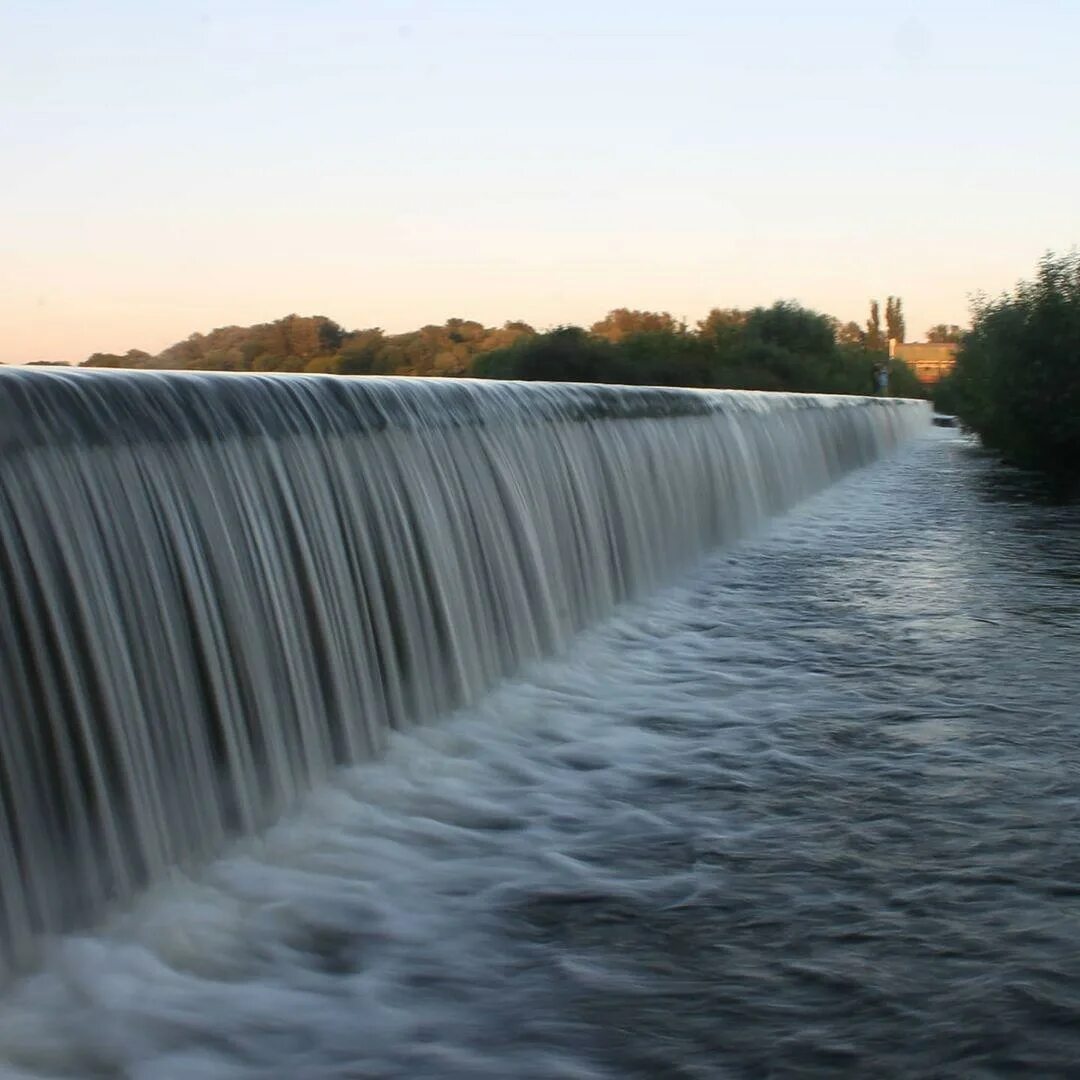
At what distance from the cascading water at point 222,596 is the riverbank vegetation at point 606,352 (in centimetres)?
5284

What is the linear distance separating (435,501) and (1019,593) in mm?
4943

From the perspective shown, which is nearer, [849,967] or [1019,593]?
[849,967]

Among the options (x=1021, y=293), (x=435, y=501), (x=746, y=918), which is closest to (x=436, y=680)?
(x=435, y=501)

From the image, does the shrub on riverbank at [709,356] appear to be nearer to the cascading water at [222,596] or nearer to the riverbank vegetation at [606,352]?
the riverbank vegetation at [606,352]

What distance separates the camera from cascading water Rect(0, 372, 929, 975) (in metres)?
3.94

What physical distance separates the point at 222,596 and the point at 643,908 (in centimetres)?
191

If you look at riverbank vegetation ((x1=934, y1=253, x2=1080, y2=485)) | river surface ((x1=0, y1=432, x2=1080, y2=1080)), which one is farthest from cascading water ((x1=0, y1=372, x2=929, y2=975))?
riverbank vegetation ((x1=934, y1=253, x2=1080, y2=485))

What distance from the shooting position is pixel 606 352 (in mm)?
79000

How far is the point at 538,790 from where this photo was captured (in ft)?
17.4

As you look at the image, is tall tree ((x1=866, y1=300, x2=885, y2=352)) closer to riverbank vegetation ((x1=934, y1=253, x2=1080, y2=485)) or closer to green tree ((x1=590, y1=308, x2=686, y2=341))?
green tree ((x1=590, y1=308, x2=686, y2=341))

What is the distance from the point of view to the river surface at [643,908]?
10.6 ft

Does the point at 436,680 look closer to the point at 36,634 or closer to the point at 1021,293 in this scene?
the point at 36,634

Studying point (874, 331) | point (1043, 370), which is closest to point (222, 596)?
point (1043, 370)

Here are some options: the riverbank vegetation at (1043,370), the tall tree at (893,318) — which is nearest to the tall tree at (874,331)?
the tall tree at (893,318)
